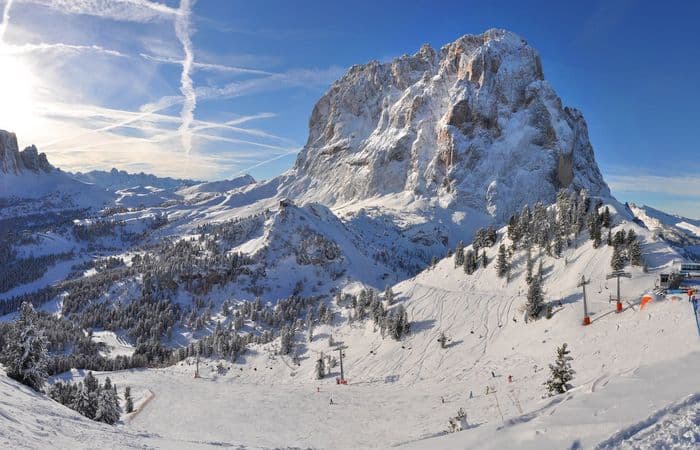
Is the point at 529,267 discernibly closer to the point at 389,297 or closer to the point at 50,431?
the point at 389,297

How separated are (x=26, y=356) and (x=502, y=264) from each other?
71.9m

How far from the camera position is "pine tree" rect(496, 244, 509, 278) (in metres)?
80.4

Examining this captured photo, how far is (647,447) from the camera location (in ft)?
45.1

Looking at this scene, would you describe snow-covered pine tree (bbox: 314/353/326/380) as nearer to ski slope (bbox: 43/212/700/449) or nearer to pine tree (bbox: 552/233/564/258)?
ski slope (bbox: 43/212/700/449)

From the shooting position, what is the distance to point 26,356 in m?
41.2

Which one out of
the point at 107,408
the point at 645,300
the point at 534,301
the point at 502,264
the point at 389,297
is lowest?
the point at 107,408

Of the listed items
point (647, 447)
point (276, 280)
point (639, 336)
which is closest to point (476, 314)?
point (639, 336)

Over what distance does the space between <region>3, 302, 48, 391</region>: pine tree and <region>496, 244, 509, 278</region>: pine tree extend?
70.4 metres

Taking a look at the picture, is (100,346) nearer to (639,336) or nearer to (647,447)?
(639,336)

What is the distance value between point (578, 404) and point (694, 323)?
97.0 ft

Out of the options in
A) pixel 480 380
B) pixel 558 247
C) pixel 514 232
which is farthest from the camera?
pixel 514 232

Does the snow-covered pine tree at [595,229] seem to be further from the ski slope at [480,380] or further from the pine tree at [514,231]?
the pine tree at [514,231]

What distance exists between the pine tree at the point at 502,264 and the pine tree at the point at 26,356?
70374mm

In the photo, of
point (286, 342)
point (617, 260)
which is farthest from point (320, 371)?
point (617, 260)
